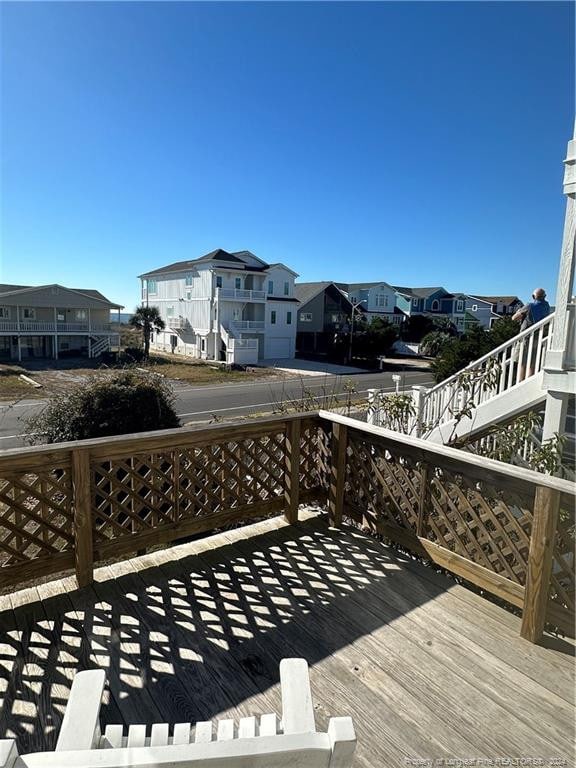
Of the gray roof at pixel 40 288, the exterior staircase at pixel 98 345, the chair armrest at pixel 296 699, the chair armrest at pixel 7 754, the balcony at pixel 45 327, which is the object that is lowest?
the exterior staircase at pixel 98 345

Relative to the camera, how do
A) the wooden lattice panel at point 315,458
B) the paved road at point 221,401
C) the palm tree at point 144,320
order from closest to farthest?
the wooden lattice panel at point 315,458
the paved road at point 221,401
the palm tree at point 144,320

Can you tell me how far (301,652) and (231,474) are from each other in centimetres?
143

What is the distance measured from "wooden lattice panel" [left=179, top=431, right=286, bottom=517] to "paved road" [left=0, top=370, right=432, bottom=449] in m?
5.79

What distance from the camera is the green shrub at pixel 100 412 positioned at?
4.98 metres

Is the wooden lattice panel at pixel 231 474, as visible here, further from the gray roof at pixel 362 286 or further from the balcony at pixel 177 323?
the gray roof at pixel 362 286

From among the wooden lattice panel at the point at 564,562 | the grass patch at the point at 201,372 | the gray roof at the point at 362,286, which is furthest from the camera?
the gray roof at the point at 362,286

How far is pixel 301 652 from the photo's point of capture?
2262mm

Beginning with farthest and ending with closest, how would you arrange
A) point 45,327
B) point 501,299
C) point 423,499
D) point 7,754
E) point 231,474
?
1. point 501,299
2. point 45,327
3. point 231,474
4. point 423,499
5. point 7,754

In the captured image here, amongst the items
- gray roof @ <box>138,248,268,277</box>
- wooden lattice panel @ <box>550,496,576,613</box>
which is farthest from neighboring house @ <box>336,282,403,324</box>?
wooden lattice panel @ <box>550,496,576,613</box>

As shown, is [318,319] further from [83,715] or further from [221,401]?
[83,715]

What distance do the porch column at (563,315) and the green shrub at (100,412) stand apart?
178 inches

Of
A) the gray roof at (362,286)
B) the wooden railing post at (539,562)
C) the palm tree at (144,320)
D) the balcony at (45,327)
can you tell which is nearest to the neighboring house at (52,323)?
the balcony at (45,327)

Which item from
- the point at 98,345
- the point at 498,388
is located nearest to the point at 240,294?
the point at 98,345

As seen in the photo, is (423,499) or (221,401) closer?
(423,499)
